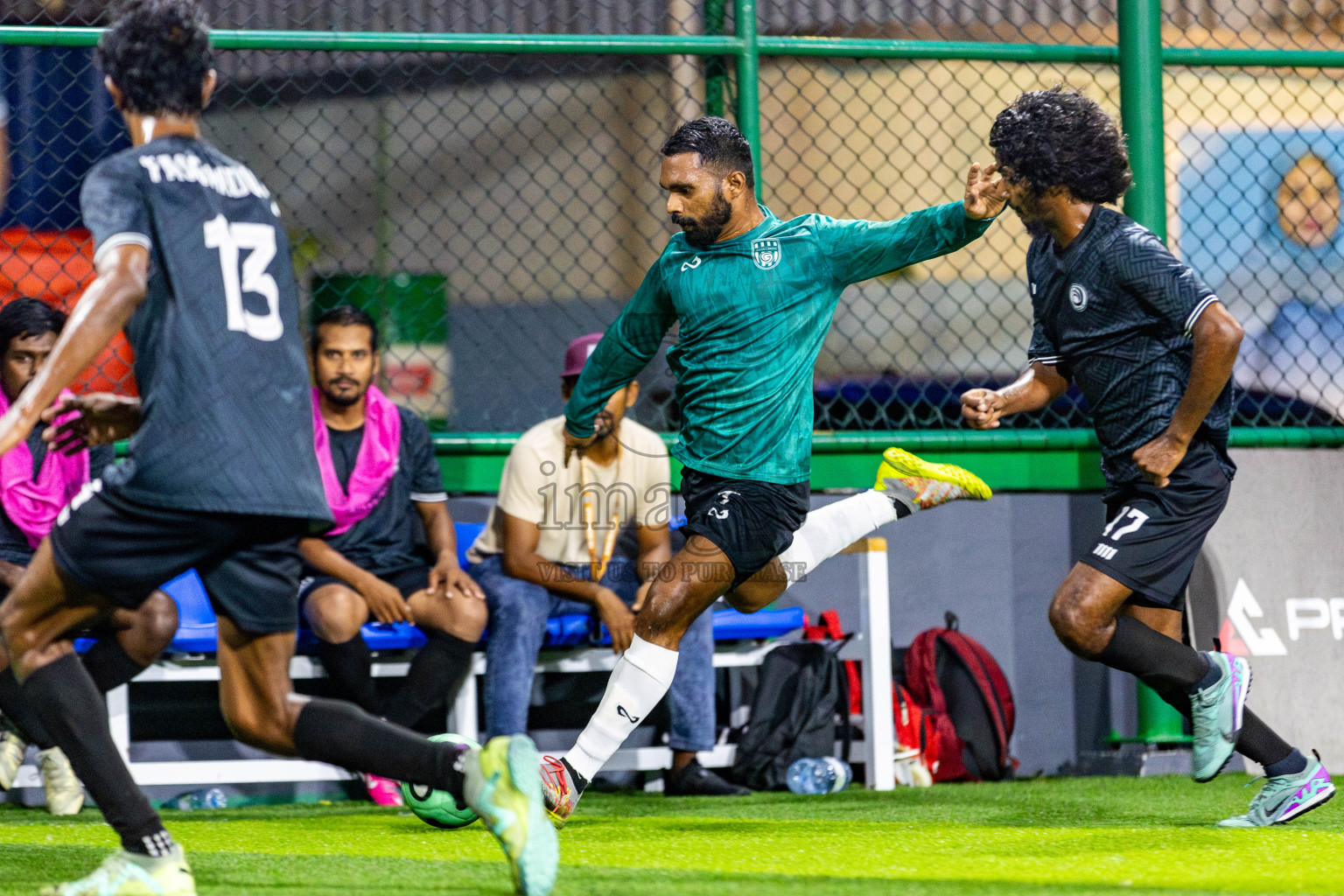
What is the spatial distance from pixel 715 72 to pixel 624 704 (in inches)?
132

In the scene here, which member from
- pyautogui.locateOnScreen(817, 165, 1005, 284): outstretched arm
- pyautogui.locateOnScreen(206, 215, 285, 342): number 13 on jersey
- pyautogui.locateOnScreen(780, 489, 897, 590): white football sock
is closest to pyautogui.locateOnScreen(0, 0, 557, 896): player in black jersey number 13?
pyautogui.locateOnScreen(206, 215, 285, 342): number 13 on jersey

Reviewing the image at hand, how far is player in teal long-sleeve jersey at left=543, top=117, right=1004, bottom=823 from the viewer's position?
406 centimetres

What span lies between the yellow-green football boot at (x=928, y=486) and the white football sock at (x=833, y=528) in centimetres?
6

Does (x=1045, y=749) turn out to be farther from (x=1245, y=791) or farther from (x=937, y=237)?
(x=937, y=237)

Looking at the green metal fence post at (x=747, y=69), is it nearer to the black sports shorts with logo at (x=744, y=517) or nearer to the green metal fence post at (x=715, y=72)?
the green metal fence post at (x=715, y=72)

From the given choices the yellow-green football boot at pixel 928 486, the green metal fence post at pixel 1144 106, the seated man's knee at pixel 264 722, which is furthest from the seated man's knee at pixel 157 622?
the green metal fence post at pixel 1144 106

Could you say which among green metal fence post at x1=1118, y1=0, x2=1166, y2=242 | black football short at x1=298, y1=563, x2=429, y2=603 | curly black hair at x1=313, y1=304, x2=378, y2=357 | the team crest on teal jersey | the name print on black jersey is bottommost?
black football short at x1=298, y1=563, x2=429, y2=603

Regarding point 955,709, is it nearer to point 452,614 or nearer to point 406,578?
point 452,614

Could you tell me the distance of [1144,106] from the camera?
20.8 ft

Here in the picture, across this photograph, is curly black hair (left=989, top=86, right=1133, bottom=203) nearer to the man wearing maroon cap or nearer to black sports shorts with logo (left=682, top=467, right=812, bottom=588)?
black sports shorts with logo (left=682, top=467, right=812, bottom=588)

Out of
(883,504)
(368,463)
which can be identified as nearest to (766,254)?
(883,504)

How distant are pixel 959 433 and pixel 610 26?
2371 millimetres

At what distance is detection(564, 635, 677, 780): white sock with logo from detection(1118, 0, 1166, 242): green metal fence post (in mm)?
3352

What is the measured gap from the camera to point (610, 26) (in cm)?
663
